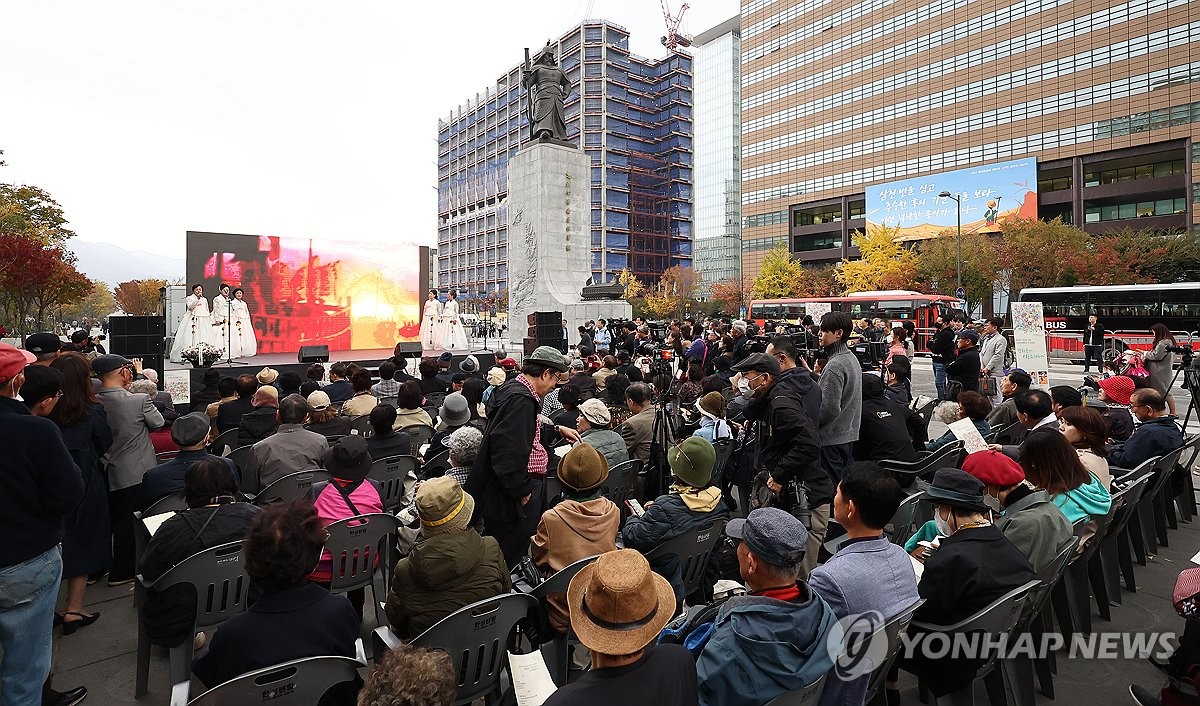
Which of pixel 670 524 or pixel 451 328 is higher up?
pixel 451 328

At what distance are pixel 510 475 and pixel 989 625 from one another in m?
2.47

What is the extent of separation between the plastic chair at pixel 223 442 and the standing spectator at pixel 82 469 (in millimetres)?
1617

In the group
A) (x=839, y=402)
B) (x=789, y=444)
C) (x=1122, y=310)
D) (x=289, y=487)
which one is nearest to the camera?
(x=789, y=444)

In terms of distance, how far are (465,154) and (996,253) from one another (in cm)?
8695

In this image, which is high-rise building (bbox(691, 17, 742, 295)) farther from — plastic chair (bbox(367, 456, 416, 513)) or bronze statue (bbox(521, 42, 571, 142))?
plastic chair (bbox(367, 456, 416, 513))

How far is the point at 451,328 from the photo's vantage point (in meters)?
21.0

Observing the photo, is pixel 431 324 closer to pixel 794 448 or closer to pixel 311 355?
pixel 311 355

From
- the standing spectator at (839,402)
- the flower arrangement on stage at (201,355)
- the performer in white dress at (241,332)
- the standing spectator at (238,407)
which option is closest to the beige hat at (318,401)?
the standing spectator at (238,407)

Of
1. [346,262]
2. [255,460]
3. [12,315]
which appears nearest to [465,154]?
[12,315]

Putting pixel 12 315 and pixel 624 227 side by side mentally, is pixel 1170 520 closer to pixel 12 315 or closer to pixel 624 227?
pixel 12 315

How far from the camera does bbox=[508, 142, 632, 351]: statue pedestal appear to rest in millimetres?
23781

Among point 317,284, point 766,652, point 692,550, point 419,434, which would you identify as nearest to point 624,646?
point 766,652

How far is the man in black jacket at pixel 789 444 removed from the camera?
397cm

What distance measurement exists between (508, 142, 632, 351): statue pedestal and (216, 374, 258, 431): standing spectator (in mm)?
17013
